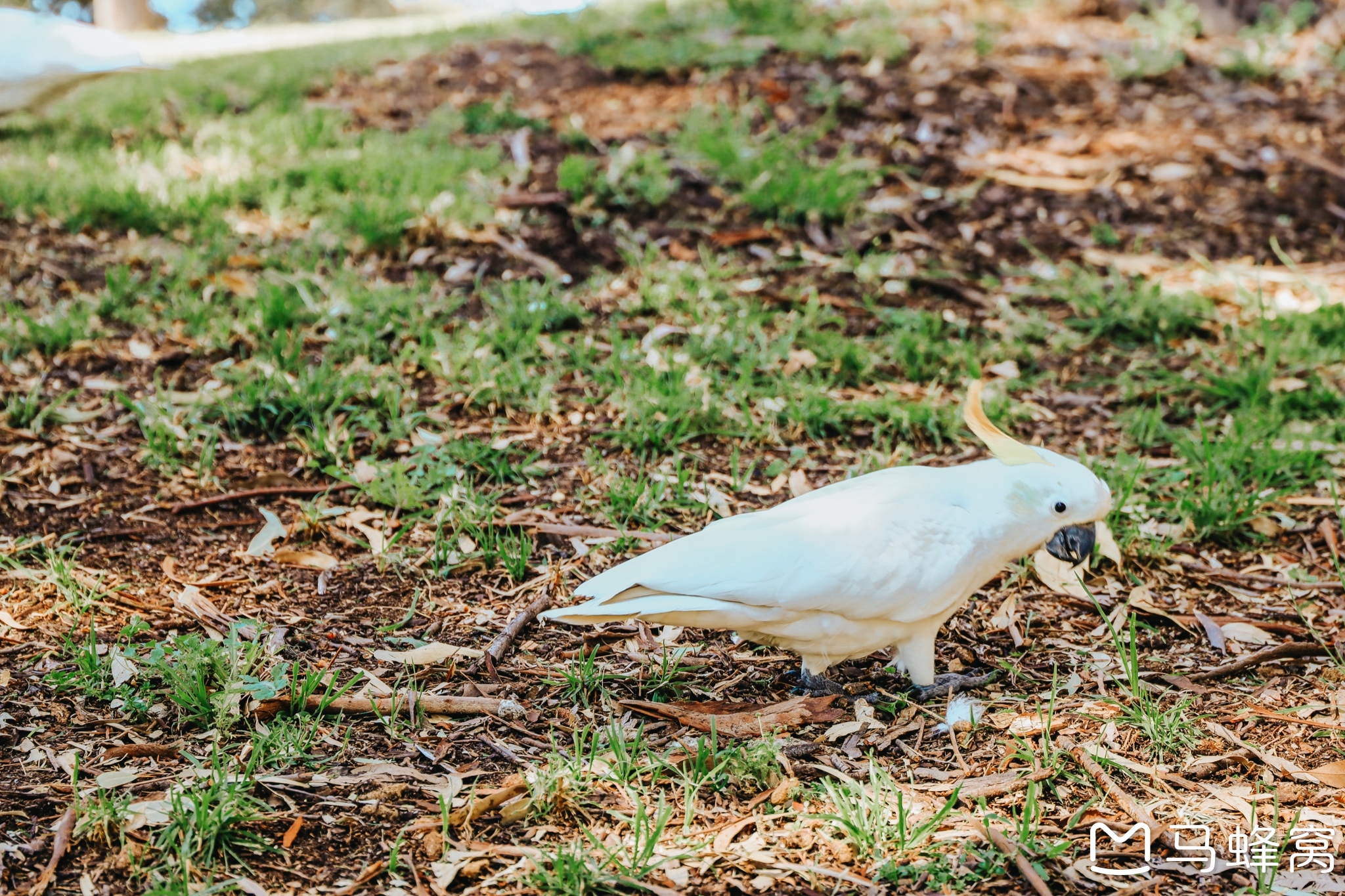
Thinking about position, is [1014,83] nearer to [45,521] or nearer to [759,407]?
[759,407]

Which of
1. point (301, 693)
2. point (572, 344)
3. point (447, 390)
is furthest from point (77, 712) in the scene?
point (572, 344)

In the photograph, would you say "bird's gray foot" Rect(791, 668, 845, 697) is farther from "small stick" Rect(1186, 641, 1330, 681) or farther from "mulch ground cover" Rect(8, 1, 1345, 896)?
"small stick" Rect(1186, 641, 1330, 681)

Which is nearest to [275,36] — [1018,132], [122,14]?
[122,14]

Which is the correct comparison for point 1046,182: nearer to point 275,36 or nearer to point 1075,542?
point 1075,542

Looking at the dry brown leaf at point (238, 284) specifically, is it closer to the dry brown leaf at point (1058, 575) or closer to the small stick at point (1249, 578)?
the dry brown leaf at point (1058, 575)

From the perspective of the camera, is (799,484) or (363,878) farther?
(799,484)

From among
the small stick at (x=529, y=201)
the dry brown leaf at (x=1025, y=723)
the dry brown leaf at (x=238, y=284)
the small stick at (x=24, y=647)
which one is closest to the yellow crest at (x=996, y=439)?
the dry brown leaf at (x=1025, y=723)

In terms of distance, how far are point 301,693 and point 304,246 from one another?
8.56 feet

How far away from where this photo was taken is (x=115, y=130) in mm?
5688

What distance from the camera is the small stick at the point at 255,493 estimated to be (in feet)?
10.2

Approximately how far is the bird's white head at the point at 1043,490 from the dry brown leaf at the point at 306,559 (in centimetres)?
168

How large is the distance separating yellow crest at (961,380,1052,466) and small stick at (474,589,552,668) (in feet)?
3.72

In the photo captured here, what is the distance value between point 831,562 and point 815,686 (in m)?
0.43

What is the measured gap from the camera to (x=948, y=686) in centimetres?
253
